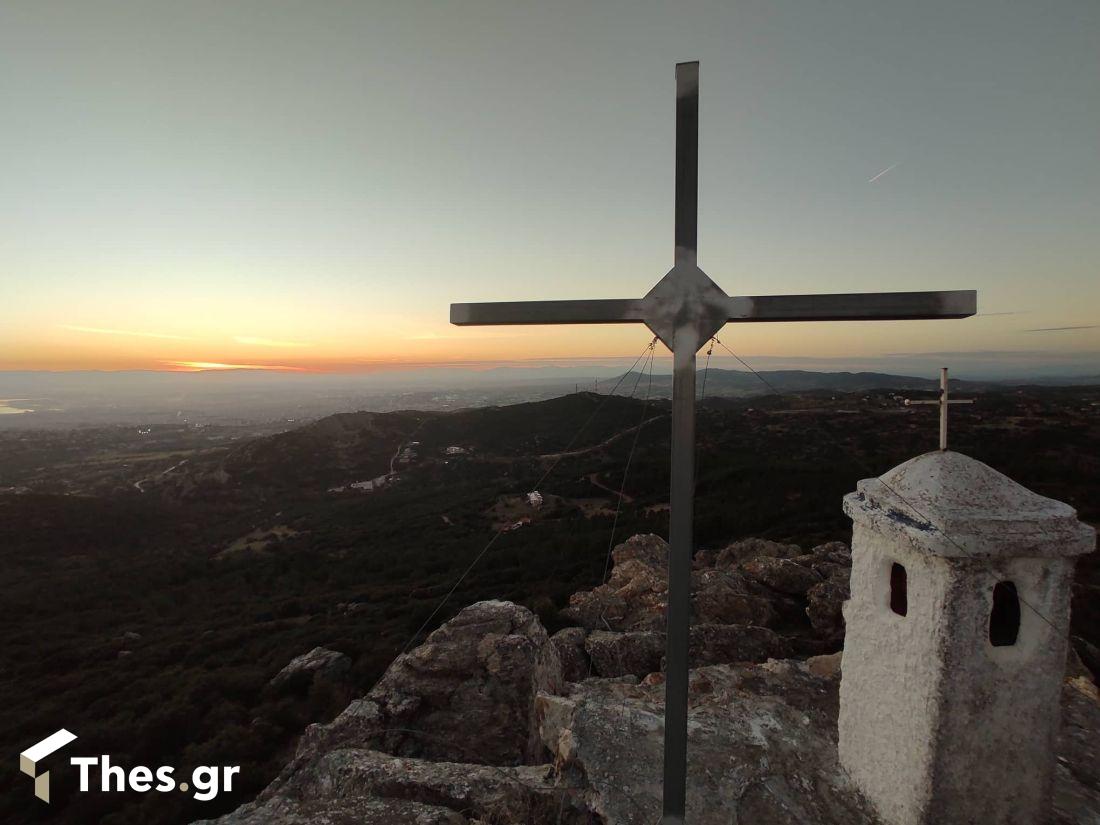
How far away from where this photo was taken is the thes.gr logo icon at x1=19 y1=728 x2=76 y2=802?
29.1 ft

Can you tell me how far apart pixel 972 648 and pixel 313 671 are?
14047 mm

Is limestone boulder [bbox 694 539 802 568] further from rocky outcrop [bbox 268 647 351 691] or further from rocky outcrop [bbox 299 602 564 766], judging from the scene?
rocky outcrop [bbox 268 647 351 691]

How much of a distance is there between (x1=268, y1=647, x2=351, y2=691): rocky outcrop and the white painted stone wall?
1255cm

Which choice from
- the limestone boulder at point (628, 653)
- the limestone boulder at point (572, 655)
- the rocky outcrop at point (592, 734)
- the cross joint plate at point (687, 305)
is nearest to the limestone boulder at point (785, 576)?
the rocky outcrop at point (592, 734)

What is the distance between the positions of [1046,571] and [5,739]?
20647 millimetres

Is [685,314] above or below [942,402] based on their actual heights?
above

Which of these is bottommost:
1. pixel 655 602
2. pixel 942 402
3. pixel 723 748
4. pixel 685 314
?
pixel 655 602

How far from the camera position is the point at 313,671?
1274 cm

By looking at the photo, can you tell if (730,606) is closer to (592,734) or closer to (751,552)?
(751,552)

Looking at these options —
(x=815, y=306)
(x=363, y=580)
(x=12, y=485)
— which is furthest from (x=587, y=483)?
(x=12, y=485)

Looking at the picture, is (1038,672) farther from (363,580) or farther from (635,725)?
(363,580)

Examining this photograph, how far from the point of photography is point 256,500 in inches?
2135

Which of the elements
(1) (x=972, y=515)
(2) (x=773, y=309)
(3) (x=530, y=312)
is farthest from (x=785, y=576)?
(3) (x=530, y=312)

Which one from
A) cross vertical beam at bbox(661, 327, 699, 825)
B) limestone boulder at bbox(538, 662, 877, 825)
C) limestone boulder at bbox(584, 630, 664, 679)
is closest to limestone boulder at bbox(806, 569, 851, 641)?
limestone boulder at bbox(584, 630, 664, 679)
